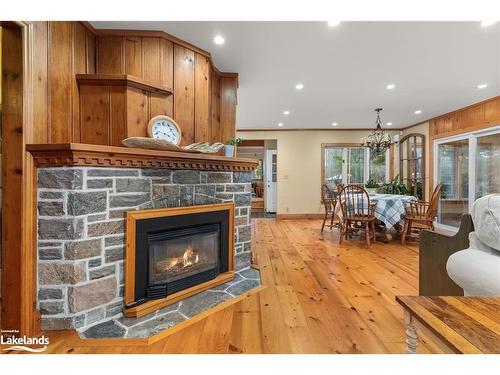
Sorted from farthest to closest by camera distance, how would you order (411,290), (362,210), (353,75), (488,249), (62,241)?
(362,210)
(353,75)
(411,290)
(62,241)
(488,249)

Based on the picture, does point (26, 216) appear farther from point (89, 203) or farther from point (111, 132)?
point (111, 132)

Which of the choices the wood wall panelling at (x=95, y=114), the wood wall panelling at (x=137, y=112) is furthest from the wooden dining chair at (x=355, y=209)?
the wood wall panelling at (x=95, y=114)

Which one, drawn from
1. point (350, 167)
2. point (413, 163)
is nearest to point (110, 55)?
point (350, 167)

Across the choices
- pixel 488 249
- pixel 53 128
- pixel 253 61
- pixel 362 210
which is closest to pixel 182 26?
pixel 253 61

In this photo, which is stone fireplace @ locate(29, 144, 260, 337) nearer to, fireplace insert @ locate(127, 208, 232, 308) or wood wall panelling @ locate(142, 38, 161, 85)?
fireplace insert @ locate(127, 208, 232, 308)

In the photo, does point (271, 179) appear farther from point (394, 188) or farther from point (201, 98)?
point (201, 98)

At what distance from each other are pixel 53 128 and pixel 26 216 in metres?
0.63

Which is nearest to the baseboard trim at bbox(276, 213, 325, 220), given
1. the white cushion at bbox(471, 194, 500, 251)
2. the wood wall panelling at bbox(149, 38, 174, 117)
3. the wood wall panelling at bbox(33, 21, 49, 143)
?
the wood wall panelling at bbox(149, 38, 174, 117)

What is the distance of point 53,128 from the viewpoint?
1.69 meters

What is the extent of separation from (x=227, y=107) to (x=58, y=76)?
65.3 inches

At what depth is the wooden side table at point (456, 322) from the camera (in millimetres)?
760

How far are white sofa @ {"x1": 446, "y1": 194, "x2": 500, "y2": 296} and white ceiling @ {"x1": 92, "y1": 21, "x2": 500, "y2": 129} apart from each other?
163 centimetres

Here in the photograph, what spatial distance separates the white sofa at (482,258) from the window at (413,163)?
5.01 m

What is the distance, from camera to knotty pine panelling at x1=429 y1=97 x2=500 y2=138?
3963mm
